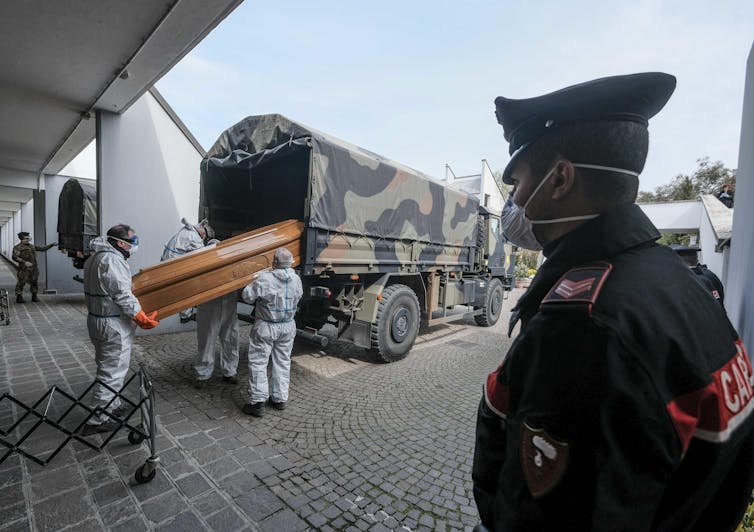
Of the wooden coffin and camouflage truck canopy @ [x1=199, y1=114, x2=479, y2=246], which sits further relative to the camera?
camouflage truck canopy @ [x1=199, y1=114, x2=479, y2=246]

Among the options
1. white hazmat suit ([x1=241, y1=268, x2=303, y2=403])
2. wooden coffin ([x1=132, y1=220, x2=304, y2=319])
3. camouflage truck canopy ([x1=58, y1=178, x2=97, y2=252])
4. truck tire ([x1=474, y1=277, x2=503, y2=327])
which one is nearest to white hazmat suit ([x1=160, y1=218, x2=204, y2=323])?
wooden coffin ([x1=132, y1=220, x2=304, y2=319])

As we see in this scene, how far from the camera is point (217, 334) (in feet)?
15.2

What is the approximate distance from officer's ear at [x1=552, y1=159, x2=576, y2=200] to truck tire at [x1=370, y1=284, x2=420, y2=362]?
4.30 metres

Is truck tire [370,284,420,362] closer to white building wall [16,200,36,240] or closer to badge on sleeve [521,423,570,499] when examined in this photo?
badge on sleeve [521,423,570,499]

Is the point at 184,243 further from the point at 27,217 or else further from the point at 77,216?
the point at 27,217

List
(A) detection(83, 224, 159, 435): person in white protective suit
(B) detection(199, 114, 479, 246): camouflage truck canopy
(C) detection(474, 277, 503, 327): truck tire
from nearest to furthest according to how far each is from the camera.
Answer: (A) detection(83, 224, 159, 435): person in white protective suit
(B) detection(199, 114, 479, 246): camouflage truck canopy
(C) detection(474, 277, 503, 327): truck tire

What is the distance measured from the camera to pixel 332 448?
313cm

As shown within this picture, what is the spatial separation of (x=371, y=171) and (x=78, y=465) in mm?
4428

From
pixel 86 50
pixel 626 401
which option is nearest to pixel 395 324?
pixel 626 401

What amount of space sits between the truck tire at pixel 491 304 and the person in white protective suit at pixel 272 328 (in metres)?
5.83

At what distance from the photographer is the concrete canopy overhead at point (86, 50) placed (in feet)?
12.3

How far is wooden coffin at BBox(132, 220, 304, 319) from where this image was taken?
3596 mm

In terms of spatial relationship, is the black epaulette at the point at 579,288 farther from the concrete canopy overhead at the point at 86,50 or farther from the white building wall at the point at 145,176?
the white building wall at the point at 145,176

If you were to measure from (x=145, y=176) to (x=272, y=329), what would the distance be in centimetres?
468
